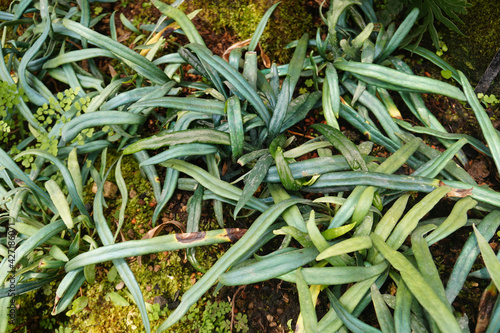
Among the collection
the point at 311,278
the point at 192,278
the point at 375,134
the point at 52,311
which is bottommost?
the point at 52,311

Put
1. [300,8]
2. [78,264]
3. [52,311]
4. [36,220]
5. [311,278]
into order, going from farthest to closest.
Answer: [300,8]
[36,220]
[52,311]
[78,264]
[311,278]

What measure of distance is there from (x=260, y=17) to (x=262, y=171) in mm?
948

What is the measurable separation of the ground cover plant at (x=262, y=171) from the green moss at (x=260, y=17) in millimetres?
118

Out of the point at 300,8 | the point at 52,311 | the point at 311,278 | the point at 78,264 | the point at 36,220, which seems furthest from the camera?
the point at 300,8

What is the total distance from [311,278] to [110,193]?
103 centimetres

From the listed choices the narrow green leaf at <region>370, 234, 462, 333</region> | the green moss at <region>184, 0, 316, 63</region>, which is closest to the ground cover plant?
the narrow green leaf at <region>370, 234, 462, 333</region>

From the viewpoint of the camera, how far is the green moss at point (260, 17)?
1.73 metres

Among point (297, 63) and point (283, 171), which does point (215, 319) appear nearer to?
point (283, 171)

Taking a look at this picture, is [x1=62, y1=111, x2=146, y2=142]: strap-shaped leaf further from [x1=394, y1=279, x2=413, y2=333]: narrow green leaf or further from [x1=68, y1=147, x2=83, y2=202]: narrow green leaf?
[x1=394, y1=279, x2=413, y2=333]: narrow green leaf

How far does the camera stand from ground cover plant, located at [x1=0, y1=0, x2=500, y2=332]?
1101mm

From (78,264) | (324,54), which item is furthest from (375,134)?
(78,264)

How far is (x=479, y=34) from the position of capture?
5.18 ft

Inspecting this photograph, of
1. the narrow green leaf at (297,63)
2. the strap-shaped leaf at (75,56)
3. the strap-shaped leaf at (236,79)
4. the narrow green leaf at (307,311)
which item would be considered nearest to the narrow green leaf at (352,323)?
the narrow green leaf at (307,311)

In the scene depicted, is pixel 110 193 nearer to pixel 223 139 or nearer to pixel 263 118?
pixel 223 139
